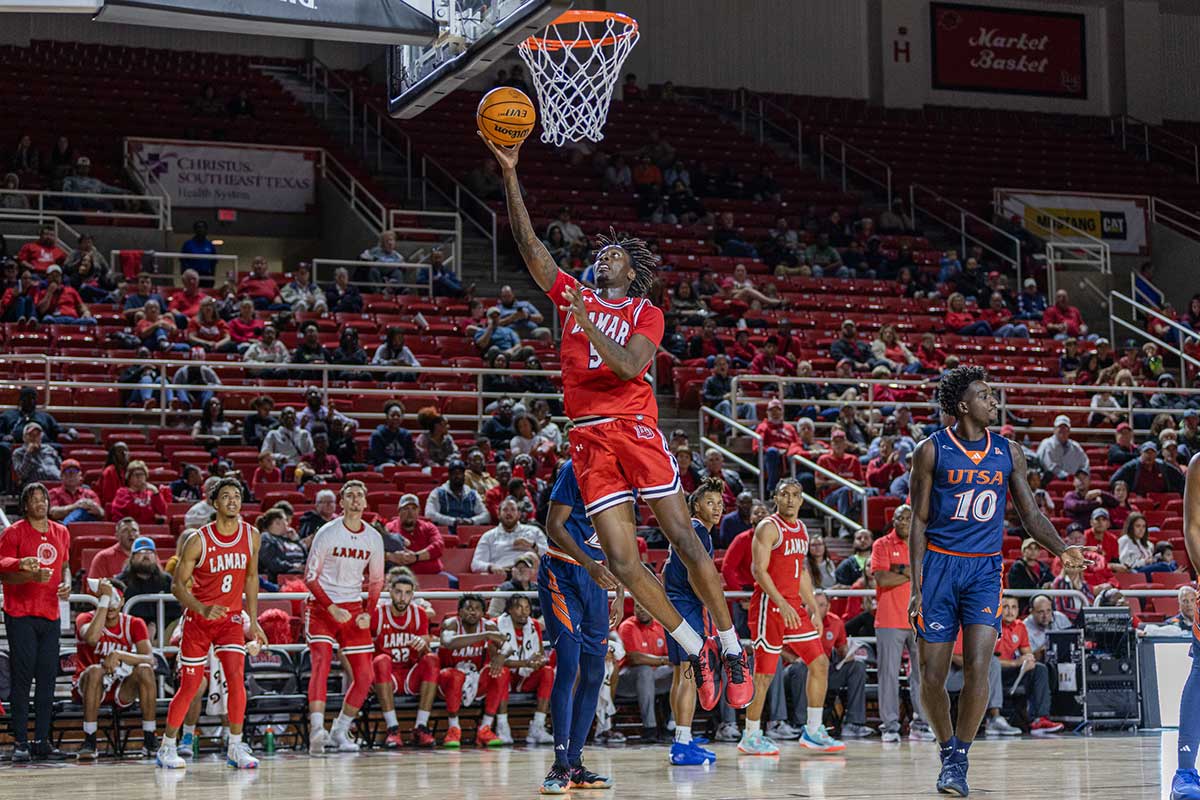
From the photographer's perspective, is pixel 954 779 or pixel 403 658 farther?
pixel 403 658

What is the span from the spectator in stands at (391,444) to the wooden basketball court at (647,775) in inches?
189

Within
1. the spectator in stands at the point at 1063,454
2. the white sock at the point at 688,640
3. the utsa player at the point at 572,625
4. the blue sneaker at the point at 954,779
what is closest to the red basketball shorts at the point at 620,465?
the utsa player at the point at 572,625

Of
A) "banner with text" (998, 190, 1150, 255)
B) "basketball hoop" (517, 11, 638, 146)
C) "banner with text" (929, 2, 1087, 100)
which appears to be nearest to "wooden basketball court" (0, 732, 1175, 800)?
"basketball hoop" (517, 11, 638, 146)

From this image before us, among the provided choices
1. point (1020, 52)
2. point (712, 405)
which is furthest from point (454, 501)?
point (1020, 52)

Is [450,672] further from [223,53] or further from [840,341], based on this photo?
[223,53]

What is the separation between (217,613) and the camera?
1033cm

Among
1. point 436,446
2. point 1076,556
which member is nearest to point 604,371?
point 1076,556

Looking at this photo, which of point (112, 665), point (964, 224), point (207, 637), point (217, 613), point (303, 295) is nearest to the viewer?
point (217, 613)

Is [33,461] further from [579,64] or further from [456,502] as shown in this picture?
[579,64]

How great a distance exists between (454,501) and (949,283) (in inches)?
465

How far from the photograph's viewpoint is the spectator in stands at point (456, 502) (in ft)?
49.4

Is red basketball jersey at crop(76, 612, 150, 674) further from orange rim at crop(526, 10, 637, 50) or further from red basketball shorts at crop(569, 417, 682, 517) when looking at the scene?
red basketball shorts at crop(569, 417, 682, 517)

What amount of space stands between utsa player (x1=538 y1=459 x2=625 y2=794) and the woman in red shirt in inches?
272

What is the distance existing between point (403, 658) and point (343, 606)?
0.97m
